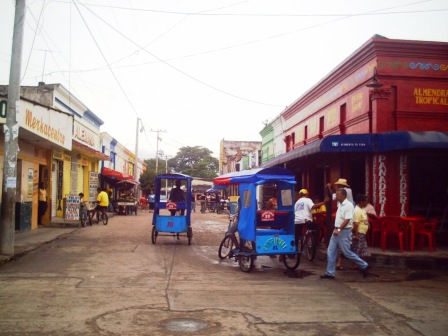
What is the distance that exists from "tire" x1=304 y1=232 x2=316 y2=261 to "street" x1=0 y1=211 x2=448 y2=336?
302 mm

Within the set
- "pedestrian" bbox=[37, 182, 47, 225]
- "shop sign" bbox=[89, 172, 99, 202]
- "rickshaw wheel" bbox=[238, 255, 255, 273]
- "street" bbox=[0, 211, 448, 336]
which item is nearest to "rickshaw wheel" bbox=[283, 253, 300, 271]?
"street" bbox=[0, 211, 448, 336]

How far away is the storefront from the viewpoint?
46.7ft

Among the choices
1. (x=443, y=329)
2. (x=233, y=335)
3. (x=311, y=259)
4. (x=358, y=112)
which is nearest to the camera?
(x=233, y=335)

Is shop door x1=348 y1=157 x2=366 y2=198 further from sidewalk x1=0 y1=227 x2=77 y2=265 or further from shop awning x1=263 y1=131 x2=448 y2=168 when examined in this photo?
sidewalk x1=0 y1=227 x2=77 y2=265

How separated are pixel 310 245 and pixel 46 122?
9.63 m

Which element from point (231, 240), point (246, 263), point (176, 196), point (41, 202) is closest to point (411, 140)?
point (231, 240)

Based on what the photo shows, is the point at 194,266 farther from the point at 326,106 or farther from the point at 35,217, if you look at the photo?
the point at 326,106

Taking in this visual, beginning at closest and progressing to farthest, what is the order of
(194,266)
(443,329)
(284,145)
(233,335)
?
(233,335)
(443,329)
(194,266)
(284,145)

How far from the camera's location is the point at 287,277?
31.1 feet

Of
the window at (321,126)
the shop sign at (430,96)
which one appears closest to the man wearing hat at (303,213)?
the shop sign at (430,96)

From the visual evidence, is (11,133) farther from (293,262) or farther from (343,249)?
(343,249)

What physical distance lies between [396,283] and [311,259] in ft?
9.86

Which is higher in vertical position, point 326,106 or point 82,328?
point 326,106

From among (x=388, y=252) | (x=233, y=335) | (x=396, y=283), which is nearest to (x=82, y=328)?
(x=233, y=335)
